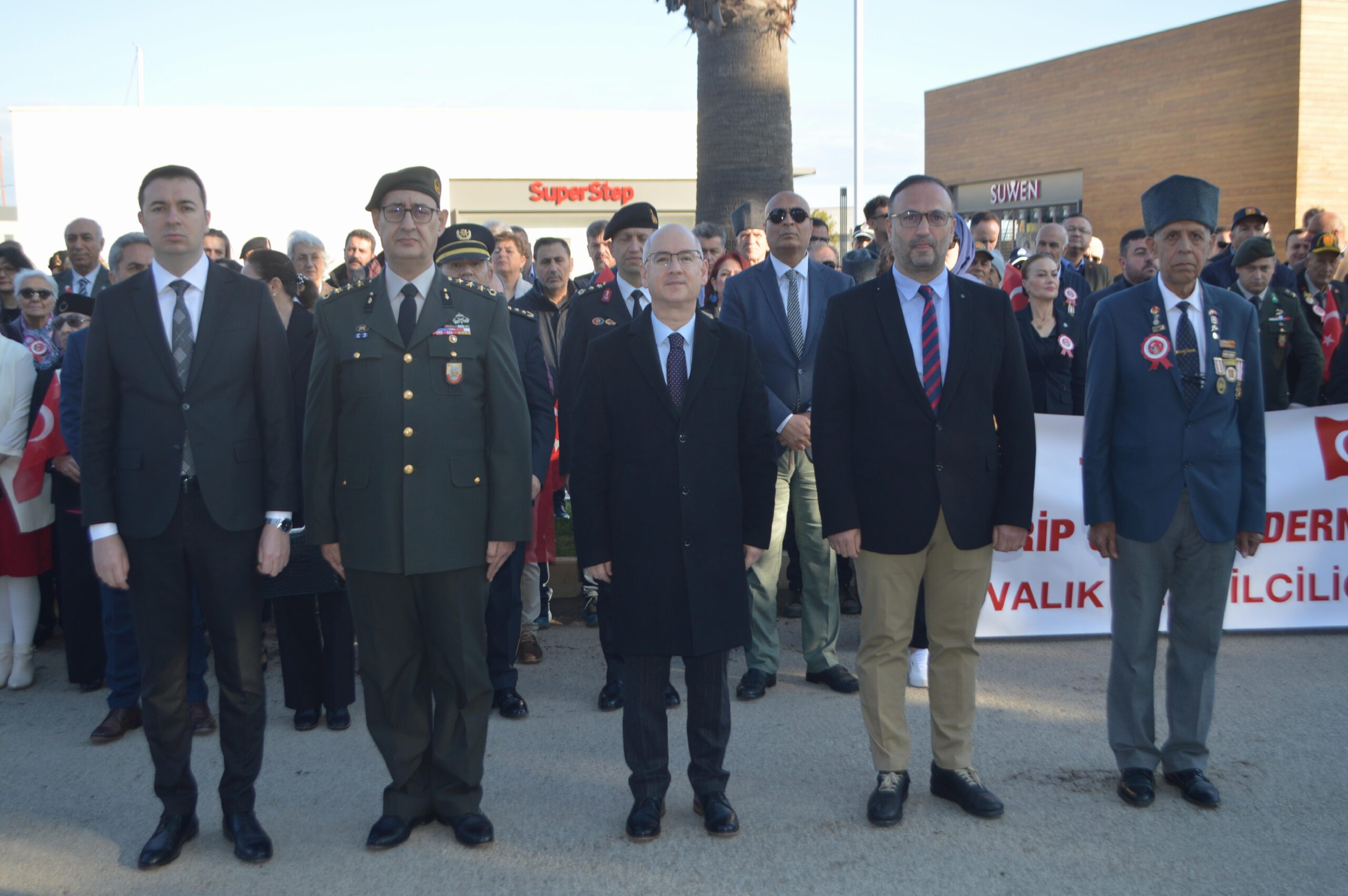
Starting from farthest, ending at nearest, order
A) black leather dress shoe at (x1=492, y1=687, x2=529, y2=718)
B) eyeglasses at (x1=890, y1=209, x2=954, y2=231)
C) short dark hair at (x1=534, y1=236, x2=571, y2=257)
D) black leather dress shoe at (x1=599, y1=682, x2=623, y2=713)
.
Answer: short dark hair at (x1=534, y1=236, x2=571, y2=257), black leather dress shoe at (x1=599, y1=682, x2=623, y2=713), black leather dress shoe at (x1=492, y1=687, x2=529, y2=718), eyeglasses at (x1=890, y1=209, x2=954, y2=231)

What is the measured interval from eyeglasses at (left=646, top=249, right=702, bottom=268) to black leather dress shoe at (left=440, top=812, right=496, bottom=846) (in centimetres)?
220

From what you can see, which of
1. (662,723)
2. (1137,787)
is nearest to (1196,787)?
(1137,787)

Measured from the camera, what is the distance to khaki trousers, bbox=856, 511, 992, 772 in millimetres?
4172

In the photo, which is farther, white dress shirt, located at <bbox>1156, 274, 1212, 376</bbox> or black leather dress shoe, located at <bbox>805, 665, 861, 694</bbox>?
black leather dress shoe, located at <bbox>805, 665, 861, 694</bbox>

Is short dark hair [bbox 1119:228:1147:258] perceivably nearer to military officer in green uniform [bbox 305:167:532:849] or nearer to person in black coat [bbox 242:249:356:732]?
military officer in green uniform [bbox 305:167:532:849]

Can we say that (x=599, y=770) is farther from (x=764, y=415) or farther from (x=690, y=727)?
(x=764, y=415)

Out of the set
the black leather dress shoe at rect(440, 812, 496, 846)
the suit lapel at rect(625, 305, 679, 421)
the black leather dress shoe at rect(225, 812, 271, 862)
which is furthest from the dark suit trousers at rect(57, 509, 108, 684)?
the suit lapel at rect(625, 305, 679, 421)

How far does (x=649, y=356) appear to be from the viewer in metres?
4.07

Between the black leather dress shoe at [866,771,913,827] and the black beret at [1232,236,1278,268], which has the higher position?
the black beret at [1232,236,1278,268]

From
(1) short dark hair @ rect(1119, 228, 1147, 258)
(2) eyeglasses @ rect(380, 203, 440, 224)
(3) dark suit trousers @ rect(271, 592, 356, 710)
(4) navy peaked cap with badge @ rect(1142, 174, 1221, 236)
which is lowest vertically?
(3) dark suit trousers @ rect(271, 592, 356, 710)

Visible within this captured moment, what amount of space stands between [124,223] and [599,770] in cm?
3437

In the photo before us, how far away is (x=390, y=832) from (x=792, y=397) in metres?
2.90

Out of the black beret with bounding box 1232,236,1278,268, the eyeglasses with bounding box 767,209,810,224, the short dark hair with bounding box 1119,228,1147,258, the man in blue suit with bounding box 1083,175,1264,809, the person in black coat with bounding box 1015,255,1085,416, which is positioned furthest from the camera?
the short dark hair with bounding box 1119,228,1147,258

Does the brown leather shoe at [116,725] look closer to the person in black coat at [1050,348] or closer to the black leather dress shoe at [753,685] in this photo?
the black leather dress shoe at [753,685]
